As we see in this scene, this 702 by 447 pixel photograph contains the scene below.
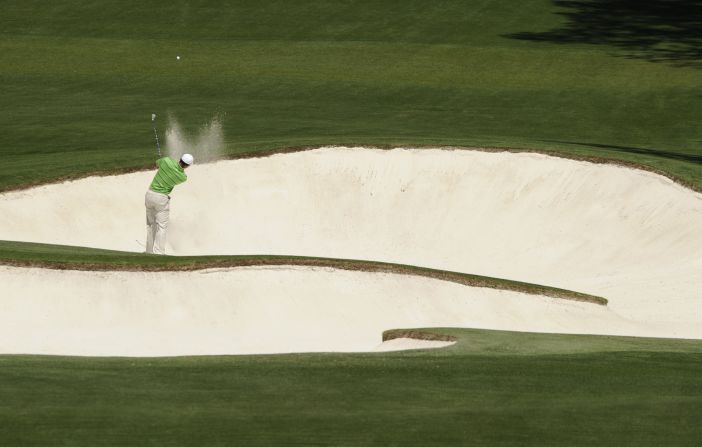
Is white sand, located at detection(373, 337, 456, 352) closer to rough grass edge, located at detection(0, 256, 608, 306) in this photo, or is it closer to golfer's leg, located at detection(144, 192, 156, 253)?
rough grass edge, located at detection(0, 256, 608, 306)

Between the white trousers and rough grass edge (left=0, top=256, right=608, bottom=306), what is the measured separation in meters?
3.75

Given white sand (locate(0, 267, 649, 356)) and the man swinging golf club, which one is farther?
the man swinging golf club

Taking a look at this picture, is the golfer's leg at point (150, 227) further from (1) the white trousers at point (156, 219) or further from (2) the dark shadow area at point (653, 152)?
(2) the dark shadow area at point (653, 152)

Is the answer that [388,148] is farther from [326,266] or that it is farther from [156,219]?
[326,266]

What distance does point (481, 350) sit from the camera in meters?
17.2

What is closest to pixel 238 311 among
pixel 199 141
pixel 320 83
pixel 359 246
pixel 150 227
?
pixel 150 227

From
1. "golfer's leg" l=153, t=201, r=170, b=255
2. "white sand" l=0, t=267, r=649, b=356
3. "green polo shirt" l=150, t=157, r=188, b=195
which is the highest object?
"green polo shirt" l=150, t=157, r=188, b=195

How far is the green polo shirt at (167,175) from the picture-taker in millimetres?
23891

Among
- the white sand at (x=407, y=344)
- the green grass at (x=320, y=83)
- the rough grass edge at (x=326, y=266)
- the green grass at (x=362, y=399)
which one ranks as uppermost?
the green grass at (x=320, y=83)

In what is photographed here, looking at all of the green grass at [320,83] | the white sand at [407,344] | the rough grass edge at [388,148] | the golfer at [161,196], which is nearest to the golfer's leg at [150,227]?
the golfer at [161,196]

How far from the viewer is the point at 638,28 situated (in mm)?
54344

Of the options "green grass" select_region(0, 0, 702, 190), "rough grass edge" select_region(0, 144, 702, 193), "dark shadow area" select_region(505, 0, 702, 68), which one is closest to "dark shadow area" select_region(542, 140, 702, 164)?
"green grass" select_region(0, 0, 702, 190)

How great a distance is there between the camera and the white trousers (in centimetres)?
2419

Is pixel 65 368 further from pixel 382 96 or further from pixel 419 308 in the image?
pixel 382 96
